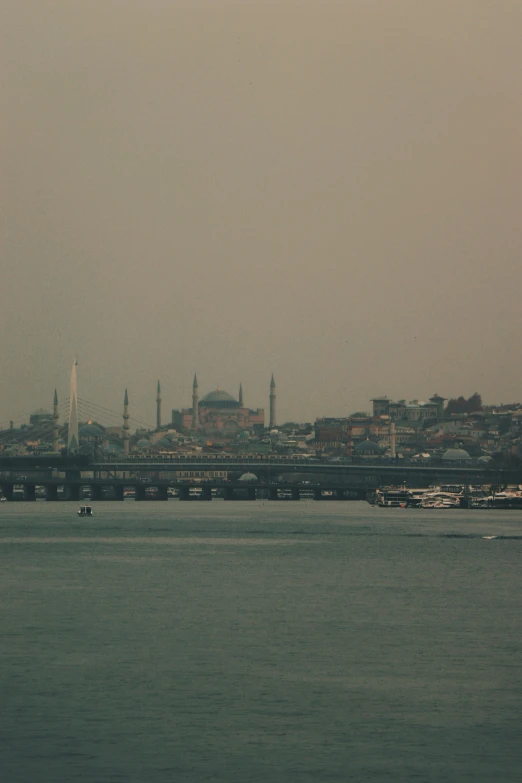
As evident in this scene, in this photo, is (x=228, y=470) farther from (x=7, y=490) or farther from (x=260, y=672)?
(x=260, y=672)

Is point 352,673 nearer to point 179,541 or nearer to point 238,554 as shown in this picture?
point 238,554

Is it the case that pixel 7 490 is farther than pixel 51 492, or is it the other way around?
pixel 7 490

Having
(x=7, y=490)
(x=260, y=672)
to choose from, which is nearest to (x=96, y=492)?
(x=7, y=490)

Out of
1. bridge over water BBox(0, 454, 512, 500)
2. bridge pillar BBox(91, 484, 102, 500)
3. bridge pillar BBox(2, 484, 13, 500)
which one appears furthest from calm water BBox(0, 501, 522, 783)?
bridge pillar BBox(91, 484, 102, 500)

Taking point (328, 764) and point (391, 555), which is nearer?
point (328, 764)

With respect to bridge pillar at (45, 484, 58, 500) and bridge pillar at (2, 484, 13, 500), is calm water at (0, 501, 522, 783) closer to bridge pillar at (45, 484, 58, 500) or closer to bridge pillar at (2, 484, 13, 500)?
bridge pillar at (45, 484, 58, 500)

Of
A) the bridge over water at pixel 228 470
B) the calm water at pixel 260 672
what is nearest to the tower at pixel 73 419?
the bridge over water at pixel 228 470

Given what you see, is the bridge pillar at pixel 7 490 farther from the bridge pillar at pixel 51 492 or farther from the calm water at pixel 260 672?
the calm water at pixel 260 672

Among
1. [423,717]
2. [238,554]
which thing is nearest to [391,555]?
[238,554]
